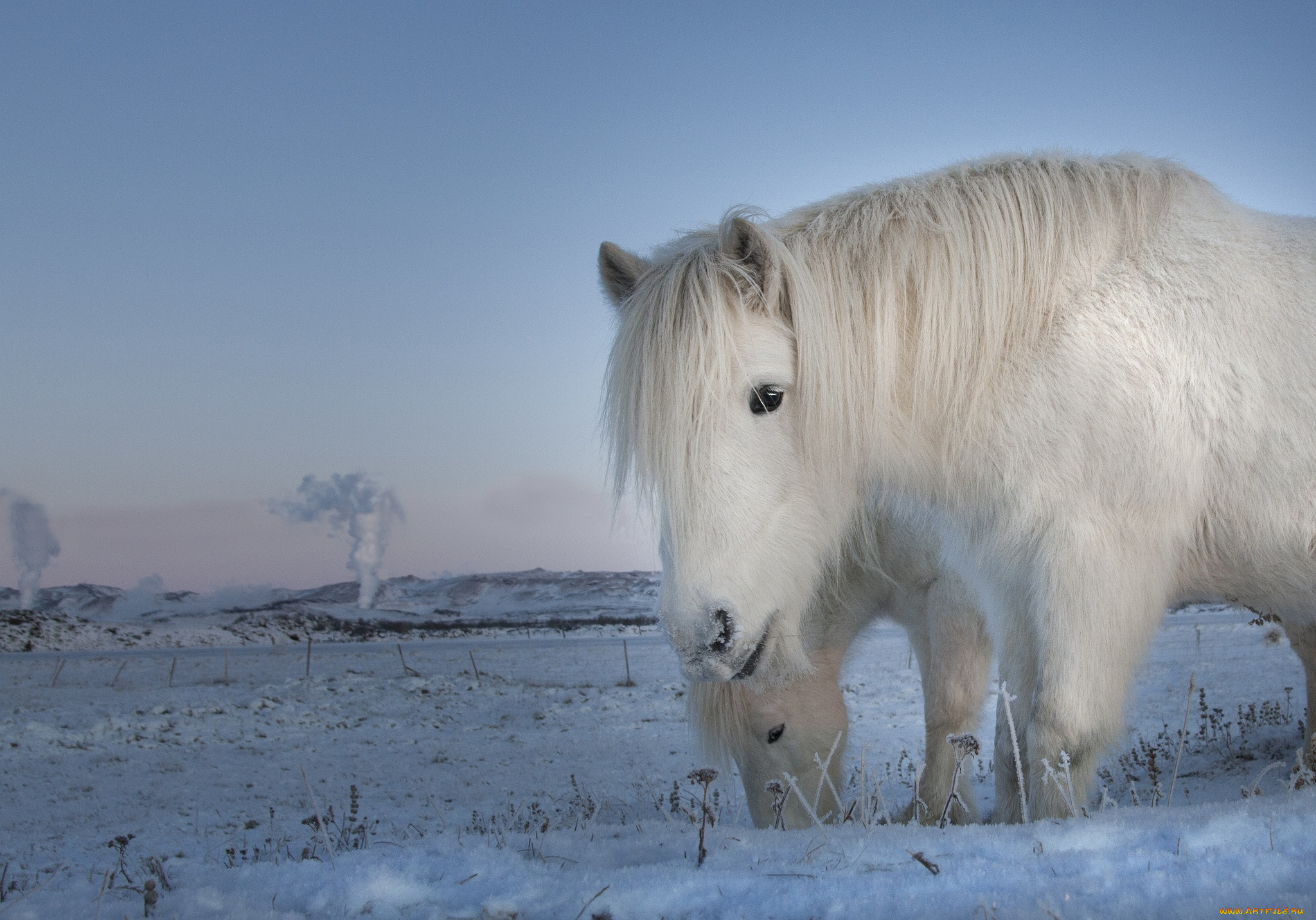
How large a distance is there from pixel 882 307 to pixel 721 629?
1182mm

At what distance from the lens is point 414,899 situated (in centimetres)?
141

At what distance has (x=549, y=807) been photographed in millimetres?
6148

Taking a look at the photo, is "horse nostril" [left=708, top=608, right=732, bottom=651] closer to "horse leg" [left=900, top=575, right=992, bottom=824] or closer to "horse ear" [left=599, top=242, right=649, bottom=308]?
"horse ear" [left=599, top=242, right=649, bottom=308]

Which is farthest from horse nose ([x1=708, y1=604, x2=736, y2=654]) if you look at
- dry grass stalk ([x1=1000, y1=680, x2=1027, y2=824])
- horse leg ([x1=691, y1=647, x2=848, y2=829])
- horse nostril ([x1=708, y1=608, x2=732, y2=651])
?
horse leg ([x1=691, y1=647, x2=848, y2=829])

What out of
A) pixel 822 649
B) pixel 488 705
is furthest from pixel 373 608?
pixel 822 649

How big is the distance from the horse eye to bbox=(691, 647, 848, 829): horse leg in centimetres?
195

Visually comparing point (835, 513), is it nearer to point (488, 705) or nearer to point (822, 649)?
point (822, 649)

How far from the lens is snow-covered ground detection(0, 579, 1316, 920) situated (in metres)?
1.31

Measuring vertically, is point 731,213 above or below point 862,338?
above

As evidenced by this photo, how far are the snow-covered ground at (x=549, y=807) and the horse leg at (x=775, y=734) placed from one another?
195mm

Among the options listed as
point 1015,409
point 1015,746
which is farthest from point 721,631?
point 1015,409

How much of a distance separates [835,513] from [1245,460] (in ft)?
4.04

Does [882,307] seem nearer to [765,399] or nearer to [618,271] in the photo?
[765,399]

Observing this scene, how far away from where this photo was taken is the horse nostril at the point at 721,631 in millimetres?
2445
